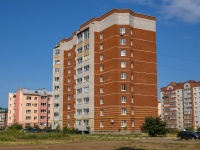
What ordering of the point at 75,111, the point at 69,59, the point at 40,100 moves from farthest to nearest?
the point at 40,100 < the point at 69,59 < the point at 75,111

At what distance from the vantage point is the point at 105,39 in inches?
3088

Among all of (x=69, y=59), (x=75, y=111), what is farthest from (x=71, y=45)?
(x=75, y=111)

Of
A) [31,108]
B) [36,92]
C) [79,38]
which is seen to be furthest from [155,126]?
[36,92]

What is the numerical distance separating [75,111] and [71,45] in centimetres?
2115

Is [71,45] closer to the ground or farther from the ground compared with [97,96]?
farther from the ground

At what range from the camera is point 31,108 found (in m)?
132

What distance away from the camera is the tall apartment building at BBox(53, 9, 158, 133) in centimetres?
7288

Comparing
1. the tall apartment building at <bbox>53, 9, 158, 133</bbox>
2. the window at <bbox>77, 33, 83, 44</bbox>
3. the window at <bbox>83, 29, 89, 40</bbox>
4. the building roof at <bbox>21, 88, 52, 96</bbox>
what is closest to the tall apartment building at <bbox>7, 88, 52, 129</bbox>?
the building roof at <bbox>21, 88, 52, 96</bbox>

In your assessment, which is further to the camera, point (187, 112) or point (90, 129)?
point (187, 112)

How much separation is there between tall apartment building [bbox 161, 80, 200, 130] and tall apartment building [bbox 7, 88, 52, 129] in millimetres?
56204

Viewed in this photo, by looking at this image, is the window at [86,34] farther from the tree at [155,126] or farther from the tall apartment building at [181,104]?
the tall apartment building at [181,104]

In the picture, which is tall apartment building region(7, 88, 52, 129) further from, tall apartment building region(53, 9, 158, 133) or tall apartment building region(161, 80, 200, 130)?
tall apartment building region(161, 80, 200, 130)

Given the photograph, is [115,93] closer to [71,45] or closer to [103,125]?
[103,125]

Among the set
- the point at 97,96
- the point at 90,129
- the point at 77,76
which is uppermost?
the point at 77,76
